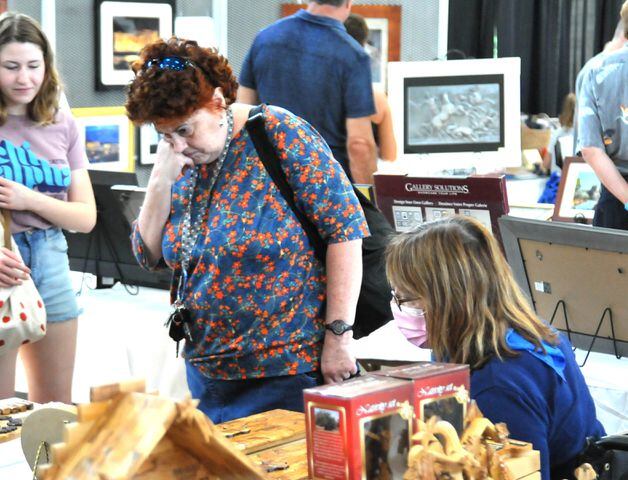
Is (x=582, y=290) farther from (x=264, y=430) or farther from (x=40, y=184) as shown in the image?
(x=40, y=184)

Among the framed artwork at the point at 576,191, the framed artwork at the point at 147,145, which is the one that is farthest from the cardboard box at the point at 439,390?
the framed artwork at the point at 147,145

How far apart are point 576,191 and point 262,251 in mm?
2077

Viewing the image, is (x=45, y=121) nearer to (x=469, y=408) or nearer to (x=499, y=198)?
(x=499, y=198)

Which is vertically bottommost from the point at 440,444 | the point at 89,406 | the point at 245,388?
the point at 245,388

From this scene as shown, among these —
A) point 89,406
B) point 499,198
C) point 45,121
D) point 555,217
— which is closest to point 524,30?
point 555,217

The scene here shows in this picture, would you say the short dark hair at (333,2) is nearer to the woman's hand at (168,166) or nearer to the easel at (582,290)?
the easel at (582,290)

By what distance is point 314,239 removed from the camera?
216cm

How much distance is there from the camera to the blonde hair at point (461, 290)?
6.05 feet

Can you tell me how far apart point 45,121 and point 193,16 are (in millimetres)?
2350

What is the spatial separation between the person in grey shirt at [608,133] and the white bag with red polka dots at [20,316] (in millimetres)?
1912

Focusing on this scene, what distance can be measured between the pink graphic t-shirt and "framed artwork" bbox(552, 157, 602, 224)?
1828mm

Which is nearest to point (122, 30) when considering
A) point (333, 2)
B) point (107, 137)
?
point (107, 137)

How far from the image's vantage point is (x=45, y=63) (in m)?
2.80

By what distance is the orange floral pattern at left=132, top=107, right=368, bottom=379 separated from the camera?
208 centimetres
